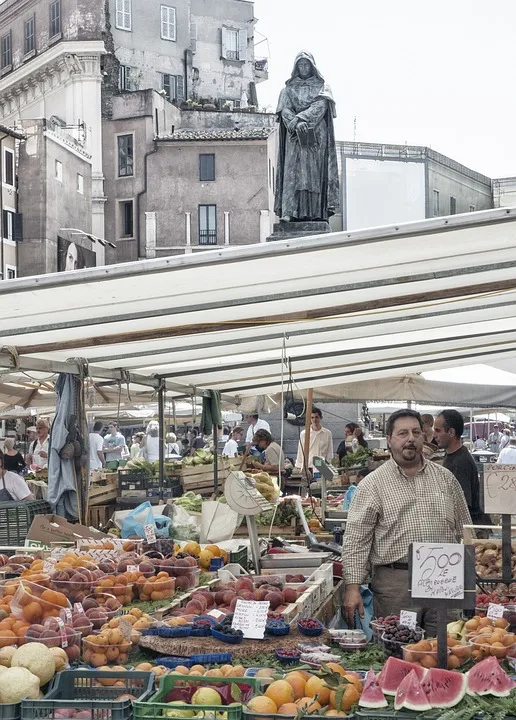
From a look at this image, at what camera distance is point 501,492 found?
421 centimetres

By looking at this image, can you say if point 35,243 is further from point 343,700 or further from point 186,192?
point 343,700

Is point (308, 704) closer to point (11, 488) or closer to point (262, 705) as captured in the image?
point (262, 705)

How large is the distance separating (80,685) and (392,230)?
7.78 feet

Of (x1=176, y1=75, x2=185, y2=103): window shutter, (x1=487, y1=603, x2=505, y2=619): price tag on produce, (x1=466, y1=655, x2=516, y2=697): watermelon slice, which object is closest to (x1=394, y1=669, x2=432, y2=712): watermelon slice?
(x1=466, y1=655, x2=516, y2=697): watermelon slice

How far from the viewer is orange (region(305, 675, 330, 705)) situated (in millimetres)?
2957

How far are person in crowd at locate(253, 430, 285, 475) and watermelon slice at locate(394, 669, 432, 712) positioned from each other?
8560 millimetres

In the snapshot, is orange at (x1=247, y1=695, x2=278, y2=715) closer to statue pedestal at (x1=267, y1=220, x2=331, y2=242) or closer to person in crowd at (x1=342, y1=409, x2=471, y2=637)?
person in crowd at (x1=342, y1=409, x2=471, y2=637)

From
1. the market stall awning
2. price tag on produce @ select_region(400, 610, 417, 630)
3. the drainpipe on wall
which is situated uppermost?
the drainpipe on wall

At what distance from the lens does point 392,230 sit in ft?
14.4

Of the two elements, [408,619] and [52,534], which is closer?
[408,619]

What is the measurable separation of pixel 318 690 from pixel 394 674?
0.27 meters

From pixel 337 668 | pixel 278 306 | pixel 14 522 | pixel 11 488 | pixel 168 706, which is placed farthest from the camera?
pixel 11 488

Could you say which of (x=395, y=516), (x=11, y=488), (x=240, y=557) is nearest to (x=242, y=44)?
(x=11, y=488)

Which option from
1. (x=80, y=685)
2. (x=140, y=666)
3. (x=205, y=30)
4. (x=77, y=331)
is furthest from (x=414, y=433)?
(x=205, y=30)
